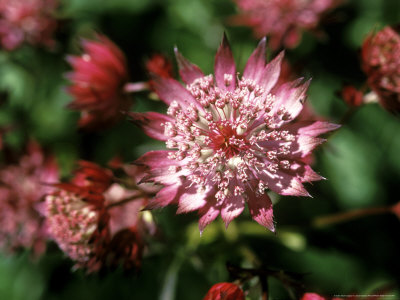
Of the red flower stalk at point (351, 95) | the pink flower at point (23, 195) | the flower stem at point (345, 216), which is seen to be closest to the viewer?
the red flower stalk at point (351, 95)

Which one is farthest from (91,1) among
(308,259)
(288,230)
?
(308,259)

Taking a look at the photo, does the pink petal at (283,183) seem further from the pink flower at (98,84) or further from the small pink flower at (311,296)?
the pink flower at (98,84)

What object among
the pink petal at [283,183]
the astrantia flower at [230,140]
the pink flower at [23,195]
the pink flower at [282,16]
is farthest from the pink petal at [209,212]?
the pink flower at [282,16]

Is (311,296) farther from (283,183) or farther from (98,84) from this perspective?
(98,84)

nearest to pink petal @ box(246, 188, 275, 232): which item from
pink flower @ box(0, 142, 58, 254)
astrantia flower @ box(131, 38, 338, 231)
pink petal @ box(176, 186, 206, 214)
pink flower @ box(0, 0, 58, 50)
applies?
astrantia flower @ box(131, 38, 338, 231)

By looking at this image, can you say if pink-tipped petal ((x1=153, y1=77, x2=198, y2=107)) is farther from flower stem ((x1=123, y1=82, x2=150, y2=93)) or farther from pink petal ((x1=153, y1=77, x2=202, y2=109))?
flower stem ((x1=123, y1=82, x2=150, y2=93))

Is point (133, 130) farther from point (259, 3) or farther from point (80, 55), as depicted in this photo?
point (259, 3)
